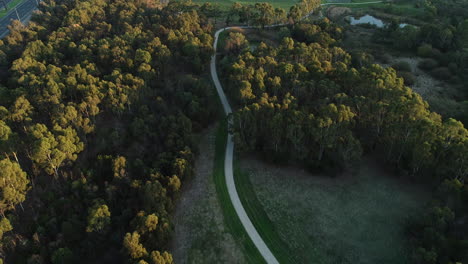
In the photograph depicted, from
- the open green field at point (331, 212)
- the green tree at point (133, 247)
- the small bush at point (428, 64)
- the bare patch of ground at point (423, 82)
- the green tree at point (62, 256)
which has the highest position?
the small bush at point (428, 64)

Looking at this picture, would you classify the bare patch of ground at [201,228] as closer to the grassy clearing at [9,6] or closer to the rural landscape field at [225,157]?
the rural landscape field at [225,157]

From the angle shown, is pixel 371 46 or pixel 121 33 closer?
pixel 121 33

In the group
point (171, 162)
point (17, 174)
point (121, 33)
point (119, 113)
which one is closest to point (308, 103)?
point (171, 162)

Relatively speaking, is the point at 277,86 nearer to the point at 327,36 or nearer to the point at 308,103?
the point at 308,103

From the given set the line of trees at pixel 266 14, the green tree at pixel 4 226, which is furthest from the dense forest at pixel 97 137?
the line of trees at pixel 266 14

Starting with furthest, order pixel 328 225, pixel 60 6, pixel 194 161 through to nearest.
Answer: pixel 60 6 < pixel 194 161 < pixel 328 225
